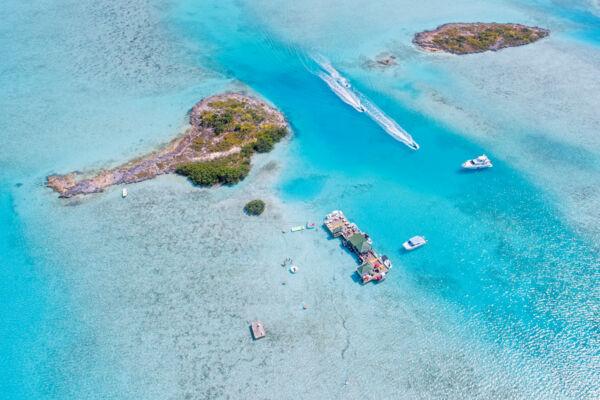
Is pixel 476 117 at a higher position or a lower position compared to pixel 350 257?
higher

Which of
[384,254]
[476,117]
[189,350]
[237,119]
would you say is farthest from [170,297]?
[476,117]

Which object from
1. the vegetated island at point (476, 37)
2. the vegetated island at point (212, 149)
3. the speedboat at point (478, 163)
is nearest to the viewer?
the vegetated island at point (212, 149)

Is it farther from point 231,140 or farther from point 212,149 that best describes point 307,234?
point 231,140

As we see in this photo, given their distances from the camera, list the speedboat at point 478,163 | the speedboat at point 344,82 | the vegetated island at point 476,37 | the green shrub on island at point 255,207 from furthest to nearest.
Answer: the vegetated island at point 476,37 → the speedboat at point 344,82 → the speedboat at point 478,163 → the green shrub on island at point 255,207

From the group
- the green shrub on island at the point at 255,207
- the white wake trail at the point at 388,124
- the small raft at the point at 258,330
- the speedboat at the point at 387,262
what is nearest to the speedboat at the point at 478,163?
the white wake trail at the point at 388,124

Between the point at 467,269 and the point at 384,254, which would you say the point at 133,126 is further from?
the point at 467,269

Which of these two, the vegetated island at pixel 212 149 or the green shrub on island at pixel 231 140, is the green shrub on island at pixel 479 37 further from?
the green shrub on island at pixel 231 140

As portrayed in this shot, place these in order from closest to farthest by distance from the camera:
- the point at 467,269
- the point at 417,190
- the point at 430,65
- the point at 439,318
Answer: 1. the point at 439,318
2. the point at 467,269
3. the point at 417,190
4. the point at 430,65
